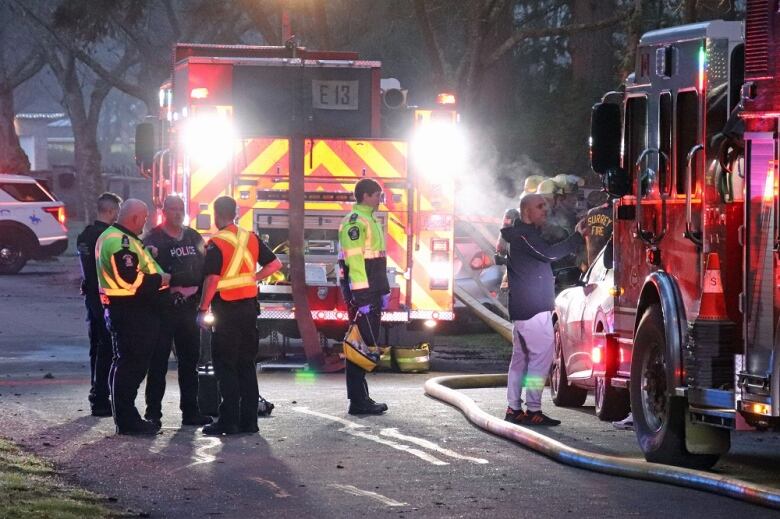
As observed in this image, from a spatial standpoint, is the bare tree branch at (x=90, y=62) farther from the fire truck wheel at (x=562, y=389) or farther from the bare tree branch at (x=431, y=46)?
the fire truck wheel at (x=562, y=389)

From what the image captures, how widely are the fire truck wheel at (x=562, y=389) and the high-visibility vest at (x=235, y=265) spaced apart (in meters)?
2.79

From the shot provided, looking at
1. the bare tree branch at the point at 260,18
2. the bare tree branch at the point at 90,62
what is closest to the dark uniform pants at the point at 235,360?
the bare tree branch at the point at 260,18

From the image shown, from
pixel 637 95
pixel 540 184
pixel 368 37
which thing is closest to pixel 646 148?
pixel 637 95

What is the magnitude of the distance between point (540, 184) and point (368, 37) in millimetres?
22184

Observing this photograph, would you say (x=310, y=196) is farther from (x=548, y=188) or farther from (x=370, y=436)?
(x=370, y=436)

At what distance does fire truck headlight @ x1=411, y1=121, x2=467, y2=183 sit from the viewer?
18.1m

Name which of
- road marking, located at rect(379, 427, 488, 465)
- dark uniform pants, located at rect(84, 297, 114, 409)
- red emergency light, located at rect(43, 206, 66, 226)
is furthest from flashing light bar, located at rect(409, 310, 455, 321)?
red emergency light, located at rect(43, 206, 66, 226)

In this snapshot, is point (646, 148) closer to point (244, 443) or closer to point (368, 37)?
point (244, 443)

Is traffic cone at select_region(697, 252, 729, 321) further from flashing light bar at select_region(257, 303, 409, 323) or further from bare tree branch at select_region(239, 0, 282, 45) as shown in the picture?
bare tree branch at select_region(239, 0, 282, 45)

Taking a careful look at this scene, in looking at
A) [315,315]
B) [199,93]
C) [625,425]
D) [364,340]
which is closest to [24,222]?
[199,93]

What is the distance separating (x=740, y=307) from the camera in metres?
9.44

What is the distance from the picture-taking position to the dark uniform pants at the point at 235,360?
12.6 metres

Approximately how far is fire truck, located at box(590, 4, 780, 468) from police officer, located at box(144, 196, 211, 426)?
2.96 meters

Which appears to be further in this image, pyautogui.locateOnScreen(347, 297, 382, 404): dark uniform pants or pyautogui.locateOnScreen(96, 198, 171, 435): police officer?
pyautogui.locateOnScreen(347, 297, 382, 404): dark uniform pants
